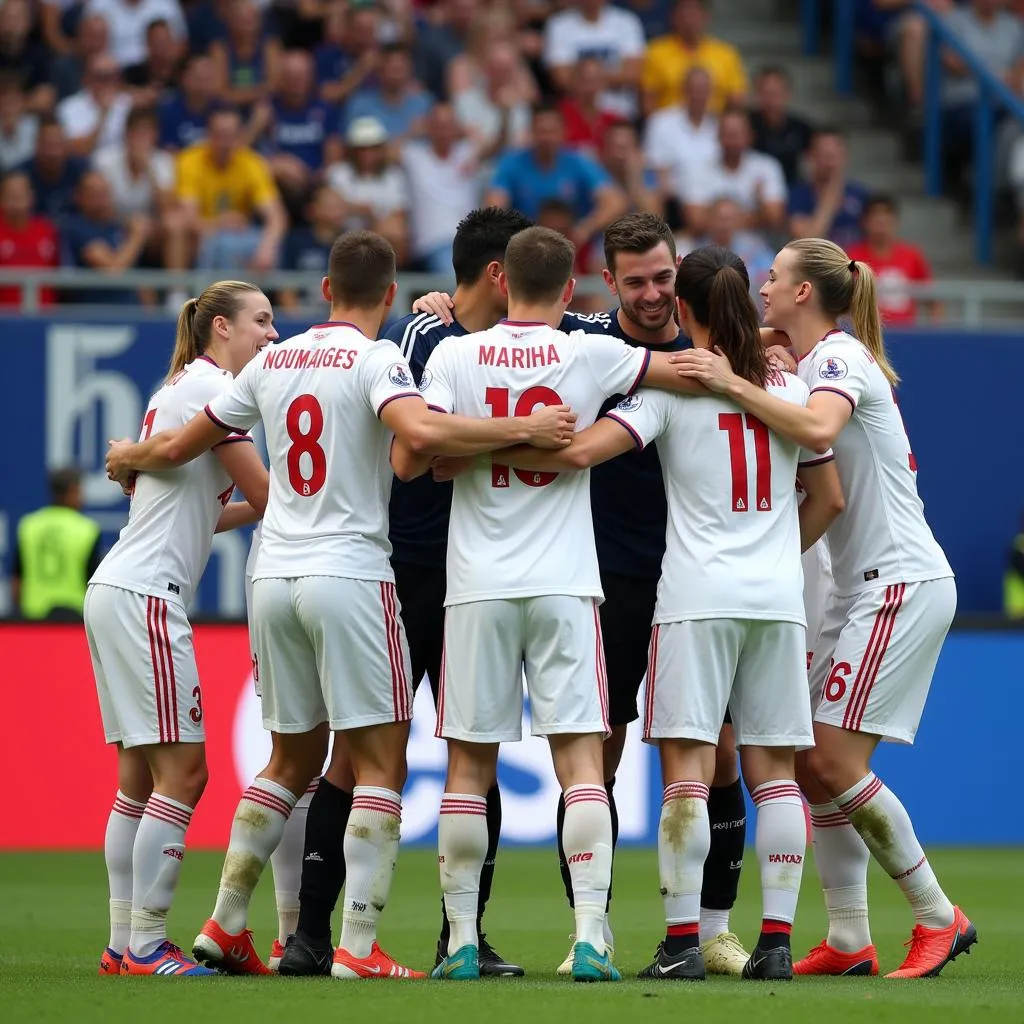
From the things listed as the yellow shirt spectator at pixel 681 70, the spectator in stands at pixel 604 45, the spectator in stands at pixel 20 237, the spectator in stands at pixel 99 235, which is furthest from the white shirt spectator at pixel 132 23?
the yellow shirt spectator at pixel 681 70

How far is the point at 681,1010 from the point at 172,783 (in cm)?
206

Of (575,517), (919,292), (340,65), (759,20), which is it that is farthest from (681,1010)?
(759,20)

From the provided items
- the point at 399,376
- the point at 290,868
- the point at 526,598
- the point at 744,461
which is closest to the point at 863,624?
the point at 744,461

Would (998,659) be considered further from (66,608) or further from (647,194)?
(66,608)

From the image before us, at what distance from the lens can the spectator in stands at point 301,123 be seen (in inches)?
631

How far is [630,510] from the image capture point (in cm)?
718

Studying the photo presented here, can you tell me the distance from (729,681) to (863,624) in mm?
673

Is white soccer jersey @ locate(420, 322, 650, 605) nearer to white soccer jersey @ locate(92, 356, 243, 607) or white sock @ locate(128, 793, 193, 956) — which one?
white soccer jersey @ locate(92, 356, 243, 607)

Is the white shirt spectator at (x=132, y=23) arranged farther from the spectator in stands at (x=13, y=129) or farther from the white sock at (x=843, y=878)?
the white sock at (x=843, y=878)

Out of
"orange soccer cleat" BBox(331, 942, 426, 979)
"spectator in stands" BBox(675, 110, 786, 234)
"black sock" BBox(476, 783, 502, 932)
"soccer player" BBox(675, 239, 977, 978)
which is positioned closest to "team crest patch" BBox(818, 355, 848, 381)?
"soccer player" BBox(675, 239, 977, 978)

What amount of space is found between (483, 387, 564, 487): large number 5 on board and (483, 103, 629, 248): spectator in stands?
Result: 9.03 m

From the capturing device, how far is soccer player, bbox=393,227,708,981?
251 inches

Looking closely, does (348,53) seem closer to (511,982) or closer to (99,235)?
(99,235)

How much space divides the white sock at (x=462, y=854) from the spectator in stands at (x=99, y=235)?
926 cm
